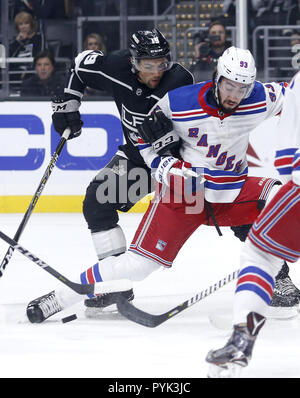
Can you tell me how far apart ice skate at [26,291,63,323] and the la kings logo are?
0.68 meters

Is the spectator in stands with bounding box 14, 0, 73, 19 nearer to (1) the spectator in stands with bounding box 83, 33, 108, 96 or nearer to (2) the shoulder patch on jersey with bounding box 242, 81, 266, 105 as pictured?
(1) the spectator in stands with bounding box 83, 33, 108, 96

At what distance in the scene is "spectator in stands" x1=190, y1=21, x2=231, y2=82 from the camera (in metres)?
6.48

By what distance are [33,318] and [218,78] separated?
1028mm

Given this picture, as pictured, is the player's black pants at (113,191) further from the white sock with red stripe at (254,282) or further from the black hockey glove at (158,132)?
the white sock with red stripe at (254,282)

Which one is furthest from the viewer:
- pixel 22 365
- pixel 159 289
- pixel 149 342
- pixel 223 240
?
pixel 223 240

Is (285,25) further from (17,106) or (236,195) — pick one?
(236,195)

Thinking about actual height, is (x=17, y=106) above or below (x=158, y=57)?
below

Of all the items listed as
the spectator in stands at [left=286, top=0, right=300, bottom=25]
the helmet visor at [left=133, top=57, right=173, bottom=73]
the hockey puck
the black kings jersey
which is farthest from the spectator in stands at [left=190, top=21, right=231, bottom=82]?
the hockey puck

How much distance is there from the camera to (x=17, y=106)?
6.28m

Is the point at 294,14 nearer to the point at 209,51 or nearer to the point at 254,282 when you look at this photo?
the point at 209,51

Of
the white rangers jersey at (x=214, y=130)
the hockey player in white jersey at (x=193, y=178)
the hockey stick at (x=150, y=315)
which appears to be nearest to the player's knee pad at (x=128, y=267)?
the hockey player in white jersey at (x=193, y=178)

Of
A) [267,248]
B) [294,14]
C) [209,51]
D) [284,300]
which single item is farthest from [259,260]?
[294,14]

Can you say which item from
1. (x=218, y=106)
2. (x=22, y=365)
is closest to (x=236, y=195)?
(x=218, y=106)

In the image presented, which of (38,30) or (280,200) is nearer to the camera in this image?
(280,200)
